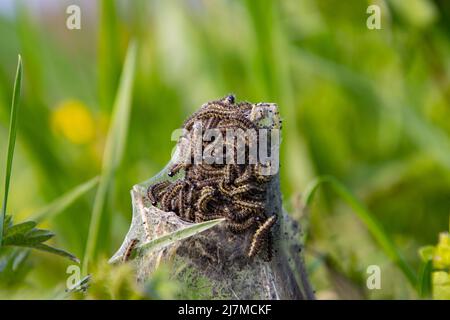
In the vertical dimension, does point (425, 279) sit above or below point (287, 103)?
below

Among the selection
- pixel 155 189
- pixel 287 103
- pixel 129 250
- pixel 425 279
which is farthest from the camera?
pixel 287 103

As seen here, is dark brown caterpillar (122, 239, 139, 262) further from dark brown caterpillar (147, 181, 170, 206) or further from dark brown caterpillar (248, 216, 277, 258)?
dark brown caterpillar (248, 216, 277, 258)

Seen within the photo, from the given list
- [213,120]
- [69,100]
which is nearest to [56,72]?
[69,100]

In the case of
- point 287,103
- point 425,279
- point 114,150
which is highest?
point 287,103

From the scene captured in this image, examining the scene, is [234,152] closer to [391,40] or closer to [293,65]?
[391,40]

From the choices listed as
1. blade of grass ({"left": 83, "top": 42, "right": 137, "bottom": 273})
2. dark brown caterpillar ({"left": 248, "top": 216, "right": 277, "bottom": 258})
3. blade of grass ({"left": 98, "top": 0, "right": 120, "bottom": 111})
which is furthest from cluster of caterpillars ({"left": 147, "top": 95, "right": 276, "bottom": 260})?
blade of grass ({"left": 98, "top": 0, "right": 120, "bottom": 111})

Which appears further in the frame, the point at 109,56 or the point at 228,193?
the point at 109,56

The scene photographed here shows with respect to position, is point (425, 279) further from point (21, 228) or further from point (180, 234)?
point (21, 228)

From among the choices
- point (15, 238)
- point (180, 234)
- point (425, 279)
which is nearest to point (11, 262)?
point (15, 238)
